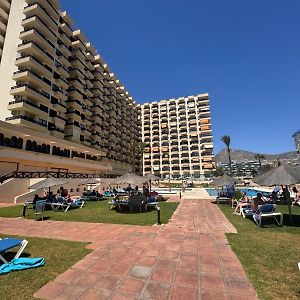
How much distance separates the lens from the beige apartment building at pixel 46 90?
108ft

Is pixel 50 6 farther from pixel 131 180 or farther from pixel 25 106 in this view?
pixel 131 180

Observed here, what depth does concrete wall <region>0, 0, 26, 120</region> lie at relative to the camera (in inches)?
1386

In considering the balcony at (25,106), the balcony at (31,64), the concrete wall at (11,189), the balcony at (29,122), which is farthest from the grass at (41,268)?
the balcony at (31,64)

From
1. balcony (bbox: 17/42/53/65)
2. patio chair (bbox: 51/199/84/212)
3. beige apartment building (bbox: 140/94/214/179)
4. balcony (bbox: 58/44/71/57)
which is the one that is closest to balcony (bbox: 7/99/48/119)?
balcony (bbox: 17/42/53/65)

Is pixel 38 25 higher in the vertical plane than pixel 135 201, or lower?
higher

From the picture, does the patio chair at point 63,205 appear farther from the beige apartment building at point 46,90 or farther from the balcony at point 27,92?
the balcony at point 27,92

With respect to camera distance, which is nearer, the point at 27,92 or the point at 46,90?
the point at 27,92

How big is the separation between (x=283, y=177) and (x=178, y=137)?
8701cm

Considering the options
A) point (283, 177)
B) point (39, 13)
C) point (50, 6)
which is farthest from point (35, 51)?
point (283, 177)

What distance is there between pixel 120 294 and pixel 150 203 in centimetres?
980

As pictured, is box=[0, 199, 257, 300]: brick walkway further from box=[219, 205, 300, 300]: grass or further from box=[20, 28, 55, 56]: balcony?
box=[20, 28, 55, 56]: balcony

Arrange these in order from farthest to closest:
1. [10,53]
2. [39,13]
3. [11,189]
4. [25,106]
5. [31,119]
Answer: [39,13] < [10,53] < [31,119] < [25,106] < [11,189]

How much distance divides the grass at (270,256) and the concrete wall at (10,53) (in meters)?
38.8

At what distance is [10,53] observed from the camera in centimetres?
3703
